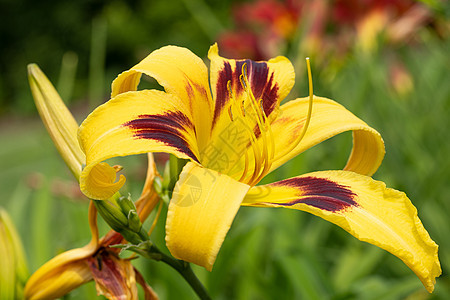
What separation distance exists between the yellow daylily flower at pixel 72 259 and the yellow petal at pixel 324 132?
0.20m

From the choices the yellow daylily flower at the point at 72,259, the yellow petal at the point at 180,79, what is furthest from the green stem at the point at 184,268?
the yellow petal at the point at 180,79

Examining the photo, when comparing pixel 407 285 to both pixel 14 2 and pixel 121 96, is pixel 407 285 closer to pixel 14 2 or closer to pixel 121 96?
pixel 121 96

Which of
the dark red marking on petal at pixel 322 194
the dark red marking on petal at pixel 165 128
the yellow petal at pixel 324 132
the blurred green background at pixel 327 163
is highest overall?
the dark red marking on petal at pixel 165 128

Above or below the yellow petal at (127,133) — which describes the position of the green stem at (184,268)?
below

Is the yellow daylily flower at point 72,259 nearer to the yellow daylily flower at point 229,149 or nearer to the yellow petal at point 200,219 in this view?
the yellow daylily flower at point 229,149

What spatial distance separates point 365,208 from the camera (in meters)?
0.56

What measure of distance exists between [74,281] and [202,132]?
27 cm

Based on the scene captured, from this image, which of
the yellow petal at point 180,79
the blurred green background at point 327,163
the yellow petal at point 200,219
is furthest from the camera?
the blurred green background at point 327,163

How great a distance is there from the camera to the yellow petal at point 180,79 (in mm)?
612

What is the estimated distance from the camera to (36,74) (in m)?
0.68

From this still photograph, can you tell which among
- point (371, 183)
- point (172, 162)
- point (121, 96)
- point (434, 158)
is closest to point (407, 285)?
point (371, 183)

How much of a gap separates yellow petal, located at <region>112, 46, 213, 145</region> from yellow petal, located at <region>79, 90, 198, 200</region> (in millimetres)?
22

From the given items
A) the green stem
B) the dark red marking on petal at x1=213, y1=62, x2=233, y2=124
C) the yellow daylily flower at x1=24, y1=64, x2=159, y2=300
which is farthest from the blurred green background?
the dark red marking on petal at x1=213, y1=62, x2=233, y2=124

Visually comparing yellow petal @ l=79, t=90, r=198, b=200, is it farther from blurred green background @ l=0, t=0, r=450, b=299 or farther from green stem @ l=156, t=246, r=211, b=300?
blurred green background @ l=0, t=0, r=450, b=299
